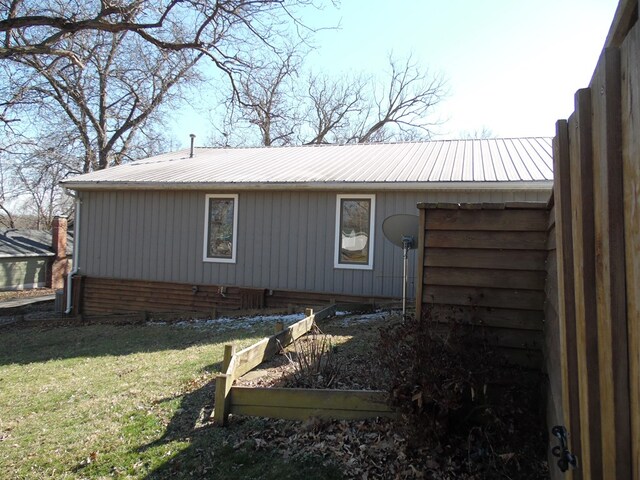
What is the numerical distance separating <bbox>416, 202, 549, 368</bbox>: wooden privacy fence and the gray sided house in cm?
613

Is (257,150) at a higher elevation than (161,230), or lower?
higher

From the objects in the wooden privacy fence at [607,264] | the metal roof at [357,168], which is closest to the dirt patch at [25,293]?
the metal roof at [357,168]

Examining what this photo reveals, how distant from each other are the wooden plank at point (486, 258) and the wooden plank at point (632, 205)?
227 centimetres

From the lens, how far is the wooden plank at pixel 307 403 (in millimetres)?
3814

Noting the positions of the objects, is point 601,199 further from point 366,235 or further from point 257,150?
point 257,150

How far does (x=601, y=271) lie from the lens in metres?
1.46

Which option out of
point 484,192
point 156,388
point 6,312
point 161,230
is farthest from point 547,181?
point 6,312

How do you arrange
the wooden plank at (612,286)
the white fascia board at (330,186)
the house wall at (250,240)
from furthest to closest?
the house wall at (250,240), the white fascia board at (330,186), the wooden plank at (612,286)

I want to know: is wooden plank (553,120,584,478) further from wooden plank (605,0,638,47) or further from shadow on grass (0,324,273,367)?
shadow on grass (0,324,273,367)

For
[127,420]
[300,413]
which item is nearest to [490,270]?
[300,413]

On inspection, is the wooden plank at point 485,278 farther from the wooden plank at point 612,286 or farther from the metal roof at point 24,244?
the metal roof at point 24,244

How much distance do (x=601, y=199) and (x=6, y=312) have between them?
20691mm

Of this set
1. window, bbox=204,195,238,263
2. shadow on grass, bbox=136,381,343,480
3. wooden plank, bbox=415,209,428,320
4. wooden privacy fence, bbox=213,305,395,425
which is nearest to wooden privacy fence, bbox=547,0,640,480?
wooden plank, bbox=415,209,428,320

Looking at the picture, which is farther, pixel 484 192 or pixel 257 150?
pixel 257 150
